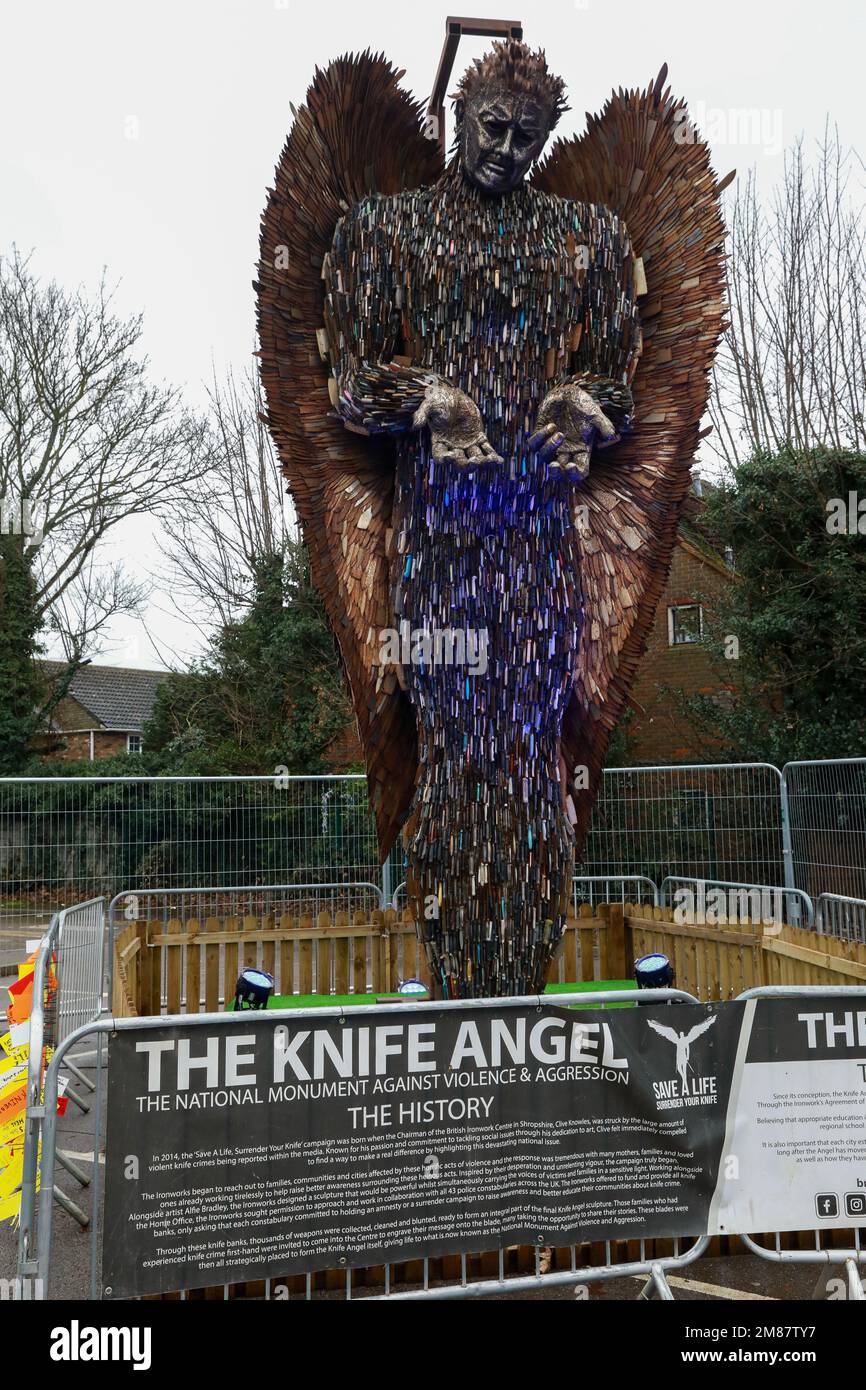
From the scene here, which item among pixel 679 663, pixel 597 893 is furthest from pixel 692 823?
pixel 679 663

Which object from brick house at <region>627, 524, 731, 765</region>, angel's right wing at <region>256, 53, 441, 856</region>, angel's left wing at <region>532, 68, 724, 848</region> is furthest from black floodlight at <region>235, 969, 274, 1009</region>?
brick house at <region>627, 524, 731, 765</region>

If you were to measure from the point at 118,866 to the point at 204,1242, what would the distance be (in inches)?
261

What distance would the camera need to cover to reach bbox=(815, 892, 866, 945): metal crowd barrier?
23.5 ft

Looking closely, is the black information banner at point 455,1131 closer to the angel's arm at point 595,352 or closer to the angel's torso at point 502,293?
the angel's arm at point 595,352

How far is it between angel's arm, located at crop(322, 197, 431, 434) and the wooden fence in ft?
13.9

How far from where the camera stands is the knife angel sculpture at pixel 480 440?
4.82 metres

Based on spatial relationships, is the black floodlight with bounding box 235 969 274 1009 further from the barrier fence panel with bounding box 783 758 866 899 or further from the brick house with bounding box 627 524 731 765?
the brick house with bounding box 627 524 731 765

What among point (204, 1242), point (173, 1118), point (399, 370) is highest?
point (399, 370)

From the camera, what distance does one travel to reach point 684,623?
1575cm

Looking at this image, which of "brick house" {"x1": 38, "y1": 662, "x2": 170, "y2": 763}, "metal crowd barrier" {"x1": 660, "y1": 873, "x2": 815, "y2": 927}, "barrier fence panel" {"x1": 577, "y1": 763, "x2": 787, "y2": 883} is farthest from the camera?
"brick house" {"x1": 38, "y1": 662, "x2": 170, "y2": 763}
